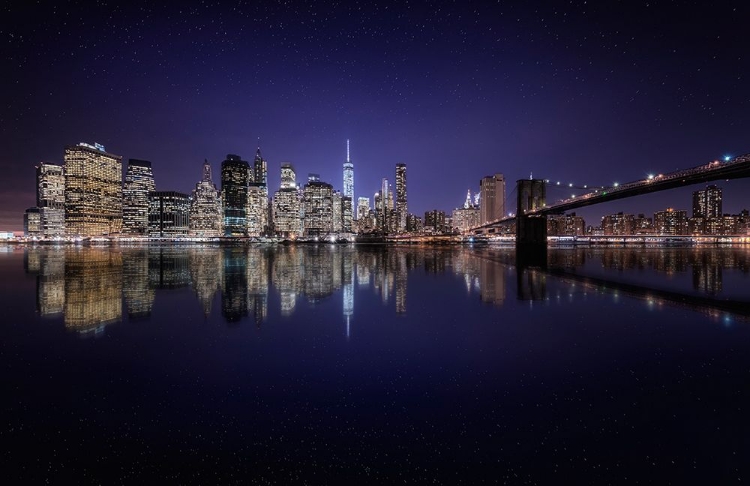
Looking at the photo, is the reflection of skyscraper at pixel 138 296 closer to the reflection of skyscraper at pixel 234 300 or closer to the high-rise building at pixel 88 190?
the reflection of skyscraper at pixel 234 300

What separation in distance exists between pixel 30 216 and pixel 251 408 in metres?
258

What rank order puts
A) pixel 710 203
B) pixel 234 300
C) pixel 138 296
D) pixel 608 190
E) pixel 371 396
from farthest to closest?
pixel 710 203
pixel 608 190
pixel 138 296
pixel 234 300
pixel 371 396

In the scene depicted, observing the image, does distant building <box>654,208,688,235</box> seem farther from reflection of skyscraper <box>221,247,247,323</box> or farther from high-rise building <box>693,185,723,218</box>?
reflection of skyscraper <box>221,247,247,323</box>

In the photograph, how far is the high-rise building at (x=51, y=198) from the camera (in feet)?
609

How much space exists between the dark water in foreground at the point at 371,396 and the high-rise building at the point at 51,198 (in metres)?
223

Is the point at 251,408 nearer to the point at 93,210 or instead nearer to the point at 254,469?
the point at 254,469

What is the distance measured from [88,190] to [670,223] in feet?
923

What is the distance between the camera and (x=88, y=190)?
187m

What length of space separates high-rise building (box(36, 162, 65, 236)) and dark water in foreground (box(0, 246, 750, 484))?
8791 inches

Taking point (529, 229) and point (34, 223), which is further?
point (34, 223)

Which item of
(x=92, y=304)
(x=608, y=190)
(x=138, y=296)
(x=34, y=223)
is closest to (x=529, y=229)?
(x=608, y=190)

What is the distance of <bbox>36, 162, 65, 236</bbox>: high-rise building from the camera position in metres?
186

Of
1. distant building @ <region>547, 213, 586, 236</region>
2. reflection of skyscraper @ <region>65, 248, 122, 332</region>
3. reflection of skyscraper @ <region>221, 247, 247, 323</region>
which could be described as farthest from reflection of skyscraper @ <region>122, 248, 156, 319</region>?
distant building @ <region>547, 213, 586, 236</region>

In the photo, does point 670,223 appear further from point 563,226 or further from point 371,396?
point 371,396
